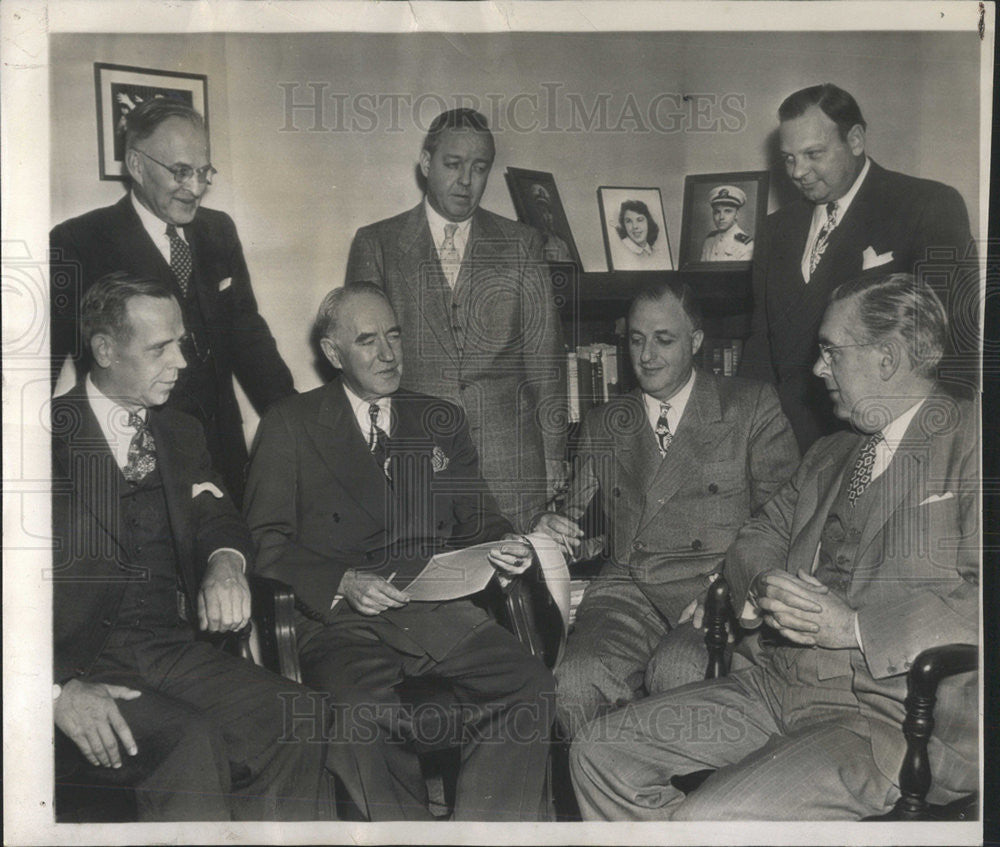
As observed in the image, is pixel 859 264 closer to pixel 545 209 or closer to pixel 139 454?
pixel 545 209

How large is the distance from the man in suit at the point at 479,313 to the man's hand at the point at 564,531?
49 mm

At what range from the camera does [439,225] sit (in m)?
3.03

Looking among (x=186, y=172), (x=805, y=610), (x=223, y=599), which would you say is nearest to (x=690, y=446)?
(x=805, y=610)

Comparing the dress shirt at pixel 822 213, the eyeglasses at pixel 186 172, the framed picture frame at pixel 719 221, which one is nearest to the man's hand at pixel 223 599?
the eyeglasses at pixel 186 172

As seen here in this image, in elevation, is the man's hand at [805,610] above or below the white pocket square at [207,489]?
below

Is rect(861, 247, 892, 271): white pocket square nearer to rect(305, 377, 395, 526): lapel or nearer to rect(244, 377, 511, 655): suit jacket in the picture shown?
rect(244, 377, 511, 655): suit jacket

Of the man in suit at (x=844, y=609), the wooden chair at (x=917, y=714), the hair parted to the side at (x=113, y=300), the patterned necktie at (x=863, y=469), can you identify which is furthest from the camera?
the hair parted to the side at (x=113, y=300)

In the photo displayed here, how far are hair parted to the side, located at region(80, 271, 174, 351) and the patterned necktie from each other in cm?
203

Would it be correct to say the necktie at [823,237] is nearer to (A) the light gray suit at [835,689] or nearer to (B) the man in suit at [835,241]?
(B) the man in suit at [835,241]

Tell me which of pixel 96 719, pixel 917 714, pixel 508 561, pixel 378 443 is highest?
pixel 378 443

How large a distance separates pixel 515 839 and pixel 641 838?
0.36 m

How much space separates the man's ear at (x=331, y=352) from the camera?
9.89ft

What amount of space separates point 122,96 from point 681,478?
78.5 inches

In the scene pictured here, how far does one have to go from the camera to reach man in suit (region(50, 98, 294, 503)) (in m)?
2.98
